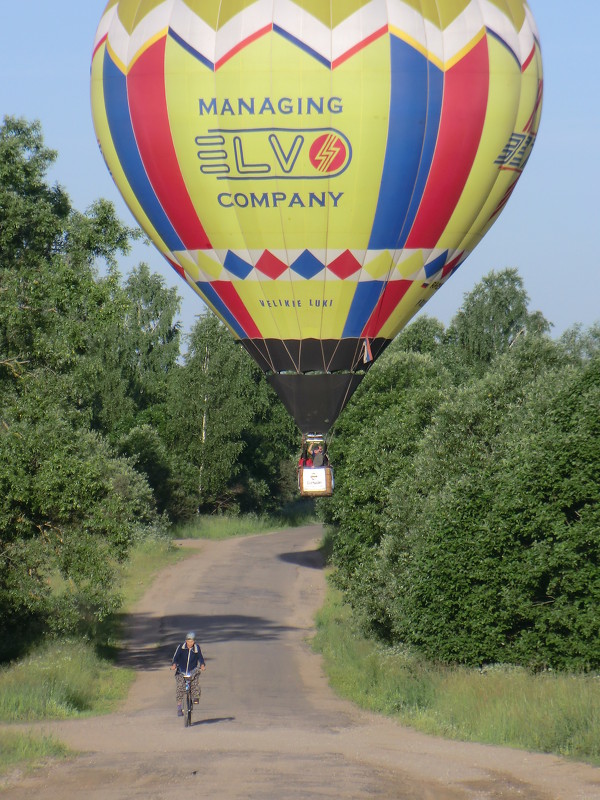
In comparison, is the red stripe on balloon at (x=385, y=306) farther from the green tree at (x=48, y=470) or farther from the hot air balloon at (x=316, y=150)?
the green tree at (x=48, y=470)

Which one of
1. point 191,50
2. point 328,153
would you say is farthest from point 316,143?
point 191,50

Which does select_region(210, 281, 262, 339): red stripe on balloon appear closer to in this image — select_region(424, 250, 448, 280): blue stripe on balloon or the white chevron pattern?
select_region(424, 250, 448, 280): blue stripe on balloon

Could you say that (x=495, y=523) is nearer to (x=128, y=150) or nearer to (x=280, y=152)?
(x=280, y=152)

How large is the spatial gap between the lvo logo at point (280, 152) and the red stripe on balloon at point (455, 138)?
5.83 feet

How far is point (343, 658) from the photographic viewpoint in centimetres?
3123

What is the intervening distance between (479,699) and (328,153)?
9422 millimetres

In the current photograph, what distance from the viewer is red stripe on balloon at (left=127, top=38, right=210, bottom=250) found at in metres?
22.7

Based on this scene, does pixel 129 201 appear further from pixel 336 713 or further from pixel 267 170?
pixel 336 713

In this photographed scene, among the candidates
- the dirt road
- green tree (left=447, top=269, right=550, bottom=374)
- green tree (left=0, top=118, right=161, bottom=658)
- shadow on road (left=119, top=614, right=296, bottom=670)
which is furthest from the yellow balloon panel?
green tree (left=447, top=269, right=550, bottom=374)

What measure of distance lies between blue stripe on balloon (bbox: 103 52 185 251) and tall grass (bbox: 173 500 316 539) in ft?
138

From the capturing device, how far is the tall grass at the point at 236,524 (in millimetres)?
66125

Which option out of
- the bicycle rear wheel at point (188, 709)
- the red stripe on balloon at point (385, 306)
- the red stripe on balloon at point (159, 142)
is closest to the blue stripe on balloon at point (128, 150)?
the red stripe on balloon at point (159, 142)

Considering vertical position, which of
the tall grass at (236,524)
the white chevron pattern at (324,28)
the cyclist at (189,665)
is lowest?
the cyclist at (189,665)

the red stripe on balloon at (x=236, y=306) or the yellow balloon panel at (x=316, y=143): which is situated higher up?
the yellow balloon panel at (x=316, y=143)
